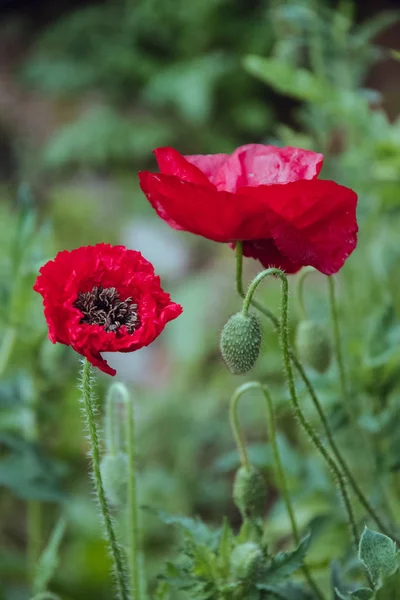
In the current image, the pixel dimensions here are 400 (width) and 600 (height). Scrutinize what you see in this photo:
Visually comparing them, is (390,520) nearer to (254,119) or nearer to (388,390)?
(388,390)

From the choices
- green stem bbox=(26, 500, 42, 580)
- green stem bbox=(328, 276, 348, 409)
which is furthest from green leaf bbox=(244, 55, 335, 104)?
green stem bbox=(26, 500, 42, 580)

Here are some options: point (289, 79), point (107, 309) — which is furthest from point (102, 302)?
point (289, 79)

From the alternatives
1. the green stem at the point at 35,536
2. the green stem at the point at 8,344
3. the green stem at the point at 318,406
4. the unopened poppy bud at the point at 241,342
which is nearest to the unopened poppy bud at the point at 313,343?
the green stem at the point at 318,406

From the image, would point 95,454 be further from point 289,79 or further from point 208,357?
point 208,357

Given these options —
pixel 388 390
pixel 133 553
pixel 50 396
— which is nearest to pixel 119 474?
pixel 133 553

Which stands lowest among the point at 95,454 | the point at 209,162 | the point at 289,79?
the point at 95,454

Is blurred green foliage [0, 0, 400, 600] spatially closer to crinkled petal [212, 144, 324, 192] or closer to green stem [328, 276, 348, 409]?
green stem [328, 276, 348, 409]
